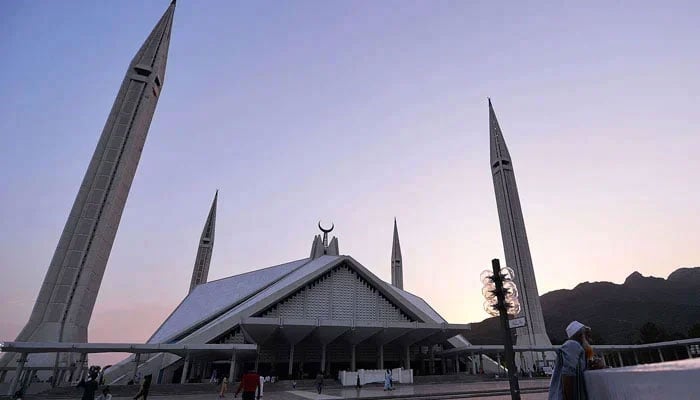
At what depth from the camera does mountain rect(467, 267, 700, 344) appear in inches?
2940

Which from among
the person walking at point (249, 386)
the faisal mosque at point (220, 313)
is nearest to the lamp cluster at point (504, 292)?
the person walking at point (249, 386)

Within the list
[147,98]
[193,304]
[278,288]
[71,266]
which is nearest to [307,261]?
[278,288]

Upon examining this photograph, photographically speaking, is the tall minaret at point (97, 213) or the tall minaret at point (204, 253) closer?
the tall minaret at point (97, 213)

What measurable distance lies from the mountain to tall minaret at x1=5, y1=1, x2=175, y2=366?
7123cm

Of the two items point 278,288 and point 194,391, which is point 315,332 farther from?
point 194,391

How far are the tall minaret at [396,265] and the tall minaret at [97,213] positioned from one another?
38749mm

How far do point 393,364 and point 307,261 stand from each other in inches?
437

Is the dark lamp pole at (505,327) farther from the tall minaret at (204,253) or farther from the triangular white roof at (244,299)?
the tall minaret at (204,253)

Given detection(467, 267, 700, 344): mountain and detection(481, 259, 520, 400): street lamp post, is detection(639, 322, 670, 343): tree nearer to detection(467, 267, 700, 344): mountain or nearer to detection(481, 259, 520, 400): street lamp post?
detection(467, 267, 700, 344): mountain

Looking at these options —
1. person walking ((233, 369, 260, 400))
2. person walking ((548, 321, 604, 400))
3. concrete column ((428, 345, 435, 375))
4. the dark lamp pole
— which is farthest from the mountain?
person walking ((548, 321, 604, 400))

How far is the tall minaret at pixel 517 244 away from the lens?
118 ft

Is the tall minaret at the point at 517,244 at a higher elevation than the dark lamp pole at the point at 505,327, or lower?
higher

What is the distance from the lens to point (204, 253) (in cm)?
5353

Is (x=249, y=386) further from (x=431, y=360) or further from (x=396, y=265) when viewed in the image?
(x=396, y=265)
